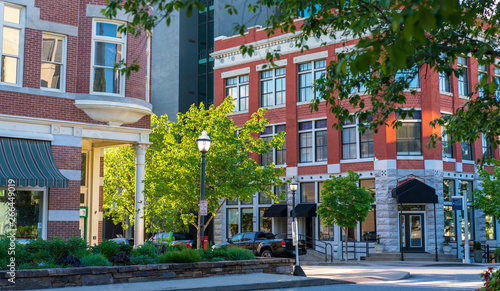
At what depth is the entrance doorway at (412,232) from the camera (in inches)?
1339

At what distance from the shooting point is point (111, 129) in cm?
2038

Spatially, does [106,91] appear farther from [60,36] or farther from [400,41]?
[400,41]

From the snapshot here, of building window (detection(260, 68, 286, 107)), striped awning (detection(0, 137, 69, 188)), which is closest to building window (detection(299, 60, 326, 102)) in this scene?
building window (detection(260, 68, 286, 107))

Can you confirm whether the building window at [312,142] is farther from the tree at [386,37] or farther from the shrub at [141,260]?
the shrub at [141,260]

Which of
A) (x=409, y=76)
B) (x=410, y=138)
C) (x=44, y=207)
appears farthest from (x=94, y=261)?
(x=410, y=138)

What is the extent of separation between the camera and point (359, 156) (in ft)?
117

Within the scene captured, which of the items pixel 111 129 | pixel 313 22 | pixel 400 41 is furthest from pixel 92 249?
pixel 400 41

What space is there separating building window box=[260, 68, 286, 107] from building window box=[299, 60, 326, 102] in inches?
56.8

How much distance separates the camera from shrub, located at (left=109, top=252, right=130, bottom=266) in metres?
15.6

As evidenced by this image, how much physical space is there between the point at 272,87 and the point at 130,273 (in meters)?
27.3

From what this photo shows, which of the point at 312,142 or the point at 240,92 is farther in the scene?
the point at 240,92

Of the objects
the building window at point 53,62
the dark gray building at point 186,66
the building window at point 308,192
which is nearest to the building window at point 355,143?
the building window at point 308,192

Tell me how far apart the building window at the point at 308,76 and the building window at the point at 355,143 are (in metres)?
3.39

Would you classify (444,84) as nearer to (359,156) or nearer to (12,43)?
(359,156)
